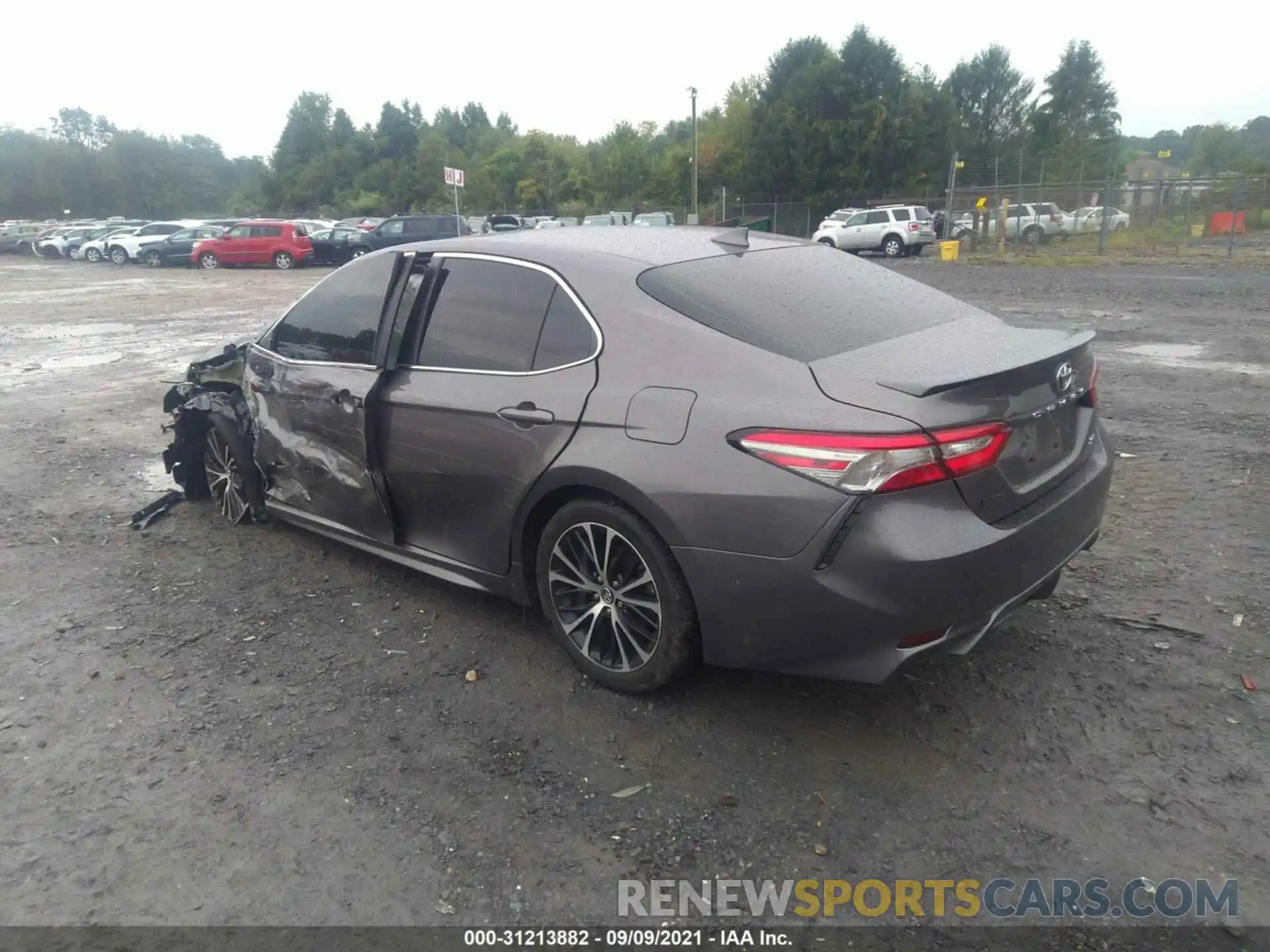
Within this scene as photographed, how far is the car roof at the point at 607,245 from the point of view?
3.76 m

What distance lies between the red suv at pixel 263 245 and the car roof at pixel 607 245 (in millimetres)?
31876

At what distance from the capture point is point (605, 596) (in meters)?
3.51

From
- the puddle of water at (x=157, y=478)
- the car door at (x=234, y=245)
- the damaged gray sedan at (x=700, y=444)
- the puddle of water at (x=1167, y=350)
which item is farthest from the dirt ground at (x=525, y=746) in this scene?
the car door at (x=234, y=245)

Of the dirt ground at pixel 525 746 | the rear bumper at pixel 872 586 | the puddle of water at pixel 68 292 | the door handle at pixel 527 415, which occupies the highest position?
the door handle at pixel 527 415

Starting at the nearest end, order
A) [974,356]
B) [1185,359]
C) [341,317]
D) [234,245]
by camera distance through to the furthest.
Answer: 1. [974,356]
2. [341,317]
3. [1185,359]
4. [234,245]

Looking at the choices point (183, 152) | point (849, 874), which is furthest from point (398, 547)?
point (183, 152)

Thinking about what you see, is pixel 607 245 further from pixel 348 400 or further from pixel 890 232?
pixel 890 232

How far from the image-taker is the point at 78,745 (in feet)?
11.2

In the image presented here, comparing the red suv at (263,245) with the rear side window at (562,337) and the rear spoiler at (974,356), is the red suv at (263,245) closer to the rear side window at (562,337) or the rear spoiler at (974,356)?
the rear side window at (562,337)

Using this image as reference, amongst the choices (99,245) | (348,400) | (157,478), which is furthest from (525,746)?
(99,245)

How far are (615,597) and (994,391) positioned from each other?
1.48 metres

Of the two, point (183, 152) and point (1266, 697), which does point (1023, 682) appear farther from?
point (183, 152)

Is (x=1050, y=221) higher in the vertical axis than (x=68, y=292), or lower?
higher

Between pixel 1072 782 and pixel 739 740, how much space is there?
3.46 feet
